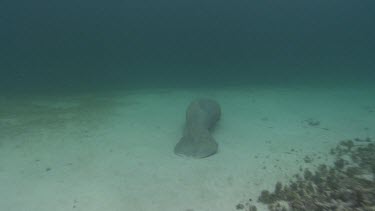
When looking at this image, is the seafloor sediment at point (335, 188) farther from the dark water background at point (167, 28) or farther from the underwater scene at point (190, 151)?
the dark water background at point (167, 28)

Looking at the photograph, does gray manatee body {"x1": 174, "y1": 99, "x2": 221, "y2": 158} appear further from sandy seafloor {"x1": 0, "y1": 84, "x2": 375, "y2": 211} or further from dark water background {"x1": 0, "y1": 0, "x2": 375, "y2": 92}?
dark water background {"x1": 0, "y1": 0, "x2": 375, "y2": 92}

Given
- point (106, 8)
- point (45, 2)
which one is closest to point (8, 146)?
point (45, 2)

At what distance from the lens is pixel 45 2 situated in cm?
8019

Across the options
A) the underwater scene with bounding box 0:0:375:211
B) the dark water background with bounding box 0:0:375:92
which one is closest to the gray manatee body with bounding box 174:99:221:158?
the underwater scene with bounding box 0:0:375:211

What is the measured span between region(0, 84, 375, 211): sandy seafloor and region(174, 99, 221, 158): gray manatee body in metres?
0.30

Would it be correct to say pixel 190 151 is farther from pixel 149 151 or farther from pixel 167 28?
pixel 167 28

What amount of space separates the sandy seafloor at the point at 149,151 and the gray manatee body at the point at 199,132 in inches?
11.9

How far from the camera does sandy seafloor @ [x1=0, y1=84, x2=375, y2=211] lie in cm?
722

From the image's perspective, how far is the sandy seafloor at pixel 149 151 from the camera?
722 cm

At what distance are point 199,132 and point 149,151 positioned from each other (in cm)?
175

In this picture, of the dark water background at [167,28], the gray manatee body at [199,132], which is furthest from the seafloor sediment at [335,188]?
the dark water background at [167,28]

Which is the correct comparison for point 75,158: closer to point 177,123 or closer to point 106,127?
point 106,127

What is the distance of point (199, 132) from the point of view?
10.2 m

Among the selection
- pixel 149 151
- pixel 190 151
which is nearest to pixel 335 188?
pixel 190 151
